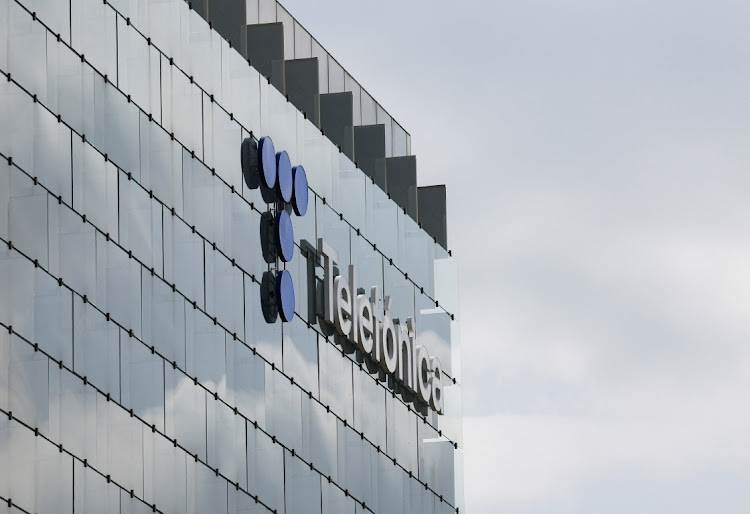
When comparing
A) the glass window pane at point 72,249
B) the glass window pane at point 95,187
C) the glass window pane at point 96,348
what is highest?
the glass window pane at point 95,187

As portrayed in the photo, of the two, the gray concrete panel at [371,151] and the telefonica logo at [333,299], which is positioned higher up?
Result: the gray concrete panel at [371,151]

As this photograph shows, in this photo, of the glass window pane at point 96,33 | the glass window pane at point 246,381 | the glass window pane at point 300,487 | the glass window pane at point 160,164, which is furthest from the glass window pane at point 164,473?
the glass window pane at point 96,33

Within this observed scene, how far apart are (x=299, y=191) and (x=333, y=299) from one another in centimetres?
341

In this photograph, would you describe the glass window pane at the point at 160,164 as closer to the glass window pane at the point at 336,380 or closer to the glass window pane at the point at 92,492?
the glass window pane at the point at 92,492

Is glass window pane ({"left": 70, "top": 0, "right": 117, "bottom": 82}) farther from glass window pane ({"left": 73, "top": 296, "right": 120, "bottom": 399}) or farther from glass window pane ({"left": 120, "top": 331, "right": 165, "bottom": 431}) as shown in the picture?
glass window pane ({"left": 120, "top": 331, "right": 165, "bottom": 431})

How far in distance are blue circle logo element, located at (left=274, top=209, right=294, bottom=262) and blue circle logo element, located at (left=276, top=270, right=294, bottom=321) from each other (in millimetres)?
475

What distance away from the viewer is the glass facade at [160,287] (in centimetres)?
3519

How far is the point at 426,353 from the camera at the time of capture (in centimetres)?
5812

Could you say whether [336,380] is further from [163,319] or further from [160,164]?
[160,164]

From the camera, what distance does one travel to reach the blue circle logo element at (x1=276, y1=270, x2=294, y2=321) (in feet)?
154

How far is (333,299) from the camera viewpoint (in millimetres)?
50750

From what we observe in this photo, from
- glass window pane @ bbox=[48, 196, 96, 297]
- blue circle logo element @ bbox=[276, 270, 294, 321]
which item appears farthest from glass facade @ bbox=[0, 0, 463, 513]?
blue circle logo element @ bbox=[276, 270, 294, 321]

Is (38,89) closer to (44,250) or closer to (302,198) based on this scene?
(44,250)

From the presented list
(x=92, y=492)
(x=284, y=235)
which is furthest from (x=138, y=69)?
(x=92, y=492)
